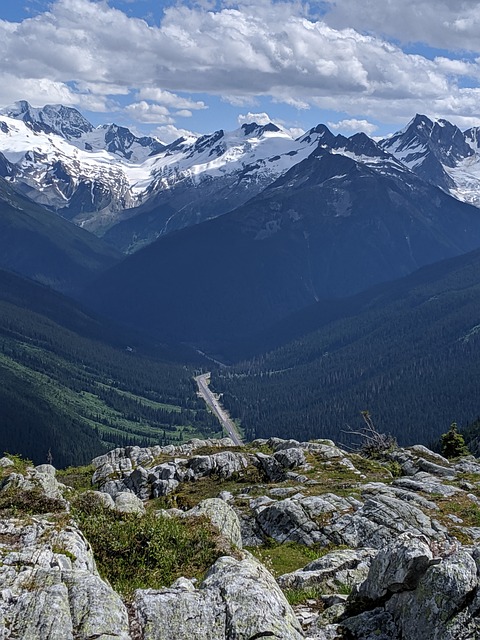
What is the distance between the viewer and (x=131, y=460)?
7675cm

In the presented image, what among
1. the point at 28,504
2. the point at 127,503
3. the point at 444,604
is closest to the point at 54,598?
the point at 28,504

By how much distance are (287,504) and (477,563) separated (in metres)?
25.5

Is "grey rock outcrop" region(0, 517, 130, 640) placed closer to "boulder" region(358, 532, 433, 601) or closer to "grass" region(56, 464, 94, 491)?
"boulder" region(358, 532, 433, 601)

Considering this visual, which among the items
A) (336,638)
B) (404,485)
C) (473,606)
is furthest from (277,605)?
(404,485)

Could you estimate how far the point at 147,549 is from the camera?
1003 inches

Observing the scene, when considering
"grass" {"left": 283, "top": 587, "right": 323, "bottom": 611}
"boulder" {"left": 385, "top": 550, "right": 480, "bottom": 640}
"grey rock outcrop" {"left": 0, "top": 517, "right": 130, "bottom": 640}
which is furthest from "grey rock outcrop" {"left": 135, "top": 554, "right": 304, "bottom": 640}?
"boulder" {"left": 385, "top": 550, "right": 480, "bottom": 640}

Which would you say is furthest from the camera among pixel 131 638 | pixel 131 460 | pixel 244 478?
pixel 131 460

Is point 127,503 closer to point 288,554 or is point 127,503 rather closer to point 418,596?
point 288,554

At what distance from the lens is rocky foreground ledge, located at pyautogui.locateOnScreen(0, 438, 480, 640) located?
710 inches

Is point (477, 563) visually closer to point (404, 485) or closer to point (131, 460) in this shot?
point (404, 485)

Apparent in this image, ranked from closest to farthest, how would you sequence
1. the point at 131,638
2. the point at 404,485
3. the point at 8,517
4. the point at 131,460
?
the point at 131,638, the point at 8,517, the point at 404,485, the point at 131,460

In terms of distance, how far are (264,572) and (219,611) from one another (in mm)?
3958

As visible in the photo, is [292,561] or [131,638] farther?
[292,561]

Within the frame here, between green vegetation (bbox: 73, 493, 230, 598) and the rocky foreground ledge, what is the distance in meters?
0.11
